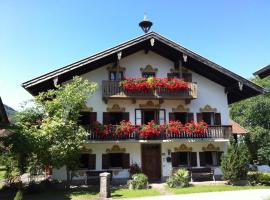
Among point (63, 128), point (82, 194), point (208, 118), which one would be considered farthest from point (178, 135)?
point (82, 194)

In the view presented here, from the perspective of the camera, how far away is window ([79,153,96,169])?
22.3 metres

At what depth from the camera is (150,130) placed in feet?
73.0

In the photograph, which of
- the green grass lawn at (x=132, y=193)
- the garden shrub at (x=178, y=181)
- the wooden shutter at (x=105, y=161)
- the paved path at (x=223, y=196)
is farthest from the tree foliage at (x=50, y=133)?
the garden shrub at (x=178, y=181)

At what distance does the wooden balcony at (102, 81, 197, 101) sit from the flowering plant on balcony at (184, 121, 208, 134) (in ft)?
5.97

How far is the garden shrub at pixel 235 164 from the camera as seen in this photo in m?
20.3

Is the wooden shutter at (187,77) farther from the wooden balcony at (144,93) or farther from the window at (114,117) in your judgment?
the window at (114,117)

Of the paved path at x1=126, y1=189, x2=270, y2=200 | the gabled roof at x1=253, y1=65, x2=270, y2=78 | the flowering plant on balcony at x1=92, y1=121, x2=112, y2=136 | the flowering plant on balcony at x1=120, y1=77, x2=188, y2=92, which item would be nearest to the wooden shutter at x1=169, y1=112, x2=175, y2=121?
the flowering plant on balcony at x1=120, y1=77, x2=188, y2=92

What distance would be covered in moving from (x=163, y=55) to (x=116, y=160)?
8348mm

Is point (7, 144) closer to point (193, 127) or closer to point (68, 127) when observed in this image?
point (68, 127)

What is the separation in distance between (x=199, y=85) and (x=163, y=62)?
10.3 ft

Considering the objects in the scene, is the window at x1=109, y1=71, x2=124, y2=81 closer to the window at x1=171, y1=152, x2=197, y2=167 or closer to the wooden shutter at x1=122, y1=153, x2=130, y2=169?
the wooden shutter at x1=122, y1=153, x2=130, y2=169

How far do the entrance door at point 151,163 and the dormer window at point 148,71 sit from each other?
504 cm

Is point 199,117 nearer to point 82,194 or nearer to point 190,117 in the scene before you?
point 190,117

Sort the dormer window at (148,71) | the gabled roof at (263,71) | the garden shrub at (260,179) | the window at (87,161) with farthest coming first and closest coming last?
the dormer window at (148,71) → the window at (87,161) → the garden shrub at (260,179) → the gabled roof at (263,71)
